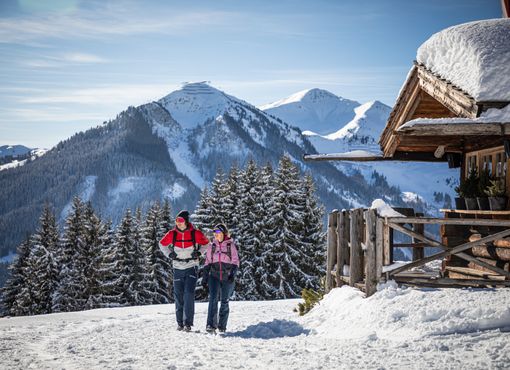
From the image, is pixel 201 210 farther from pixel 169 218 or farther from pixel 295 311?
pixel 295 311

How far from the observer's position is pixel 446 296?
795 centimetres

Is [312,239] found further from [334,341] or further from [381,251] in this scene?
[334,341]

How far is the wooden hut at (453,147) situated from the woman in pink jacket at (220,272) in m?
2.37

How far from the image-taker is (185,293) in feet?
32.7

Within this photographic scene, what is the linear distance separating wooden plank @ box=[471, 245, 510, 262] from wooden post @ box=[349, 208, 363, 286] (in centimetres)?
241

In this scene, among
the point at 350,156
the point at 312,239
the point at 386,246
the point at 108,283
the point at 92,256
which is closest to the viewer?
the point at 386,246

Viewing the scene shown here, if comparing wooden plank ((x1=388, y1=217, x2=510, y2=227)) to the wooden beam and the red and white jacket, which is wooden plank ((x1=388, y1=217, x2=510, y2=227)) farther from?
the red and white jacket

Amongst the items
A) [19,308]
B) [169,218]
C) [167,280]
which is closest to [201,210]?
[169,218]

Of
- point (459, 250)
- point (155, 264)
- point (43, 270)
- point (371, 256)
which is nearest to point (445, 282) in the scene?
point (459, 250)

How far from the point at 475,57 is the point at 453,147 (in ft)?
12.7

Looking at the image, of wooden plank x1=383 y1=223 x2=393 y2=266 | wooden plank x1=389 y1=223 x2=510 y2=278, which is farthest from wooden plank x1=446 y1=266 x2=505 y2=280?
wooden plank x1=383 y1=223 x2=393 y2=266

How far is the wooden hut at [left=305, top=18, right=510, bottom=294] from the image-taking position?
356 inches

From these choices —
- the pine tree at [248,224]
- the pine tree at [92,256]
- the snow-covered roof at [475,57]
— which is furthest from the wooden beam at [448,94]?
the pine tree at [92,256]

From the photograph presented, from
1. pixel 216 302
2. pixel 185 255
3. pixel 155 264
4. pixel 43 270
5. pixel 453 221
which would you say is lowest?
pixel 43 270
